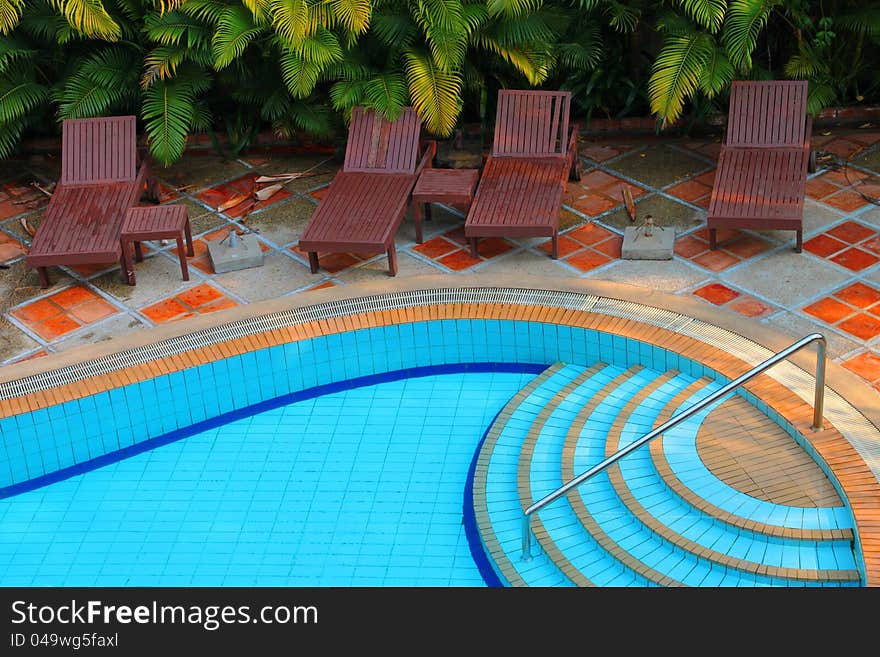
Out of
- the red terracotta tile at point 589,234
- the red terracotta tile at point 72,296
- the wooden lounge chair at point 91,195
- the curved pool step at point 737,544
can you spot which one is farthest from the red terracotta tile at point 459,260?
the curved pool step at point 737,544

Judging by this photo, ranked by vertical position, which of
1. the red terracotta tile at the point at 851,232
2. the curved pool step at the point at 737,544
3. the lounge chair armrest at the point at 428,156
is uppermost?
the lounge chair armrest at the point at 428,156

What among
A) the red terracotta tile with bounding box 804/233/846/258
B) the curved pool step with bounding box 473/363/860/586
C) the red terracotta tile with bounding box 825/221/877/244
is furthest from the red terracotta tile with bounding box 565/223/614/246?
the curved pool step with bounding box 473/363/860/586

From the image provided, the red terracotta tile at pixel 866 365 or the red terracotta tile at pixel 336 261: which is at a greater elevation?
the red terracotta tile at pixel 336 261

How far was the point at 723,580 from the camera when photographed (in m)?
7.53

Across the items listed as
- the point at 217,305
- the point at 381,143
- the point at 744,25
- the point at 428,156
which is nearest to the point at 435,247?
the point at 428,156

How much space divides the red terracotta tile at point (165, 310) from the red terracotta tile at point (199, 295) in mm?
67

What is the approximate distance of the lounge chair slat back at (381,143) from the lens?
11.7 m

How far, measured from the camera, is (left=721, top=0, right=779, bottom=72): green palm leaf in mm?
11406

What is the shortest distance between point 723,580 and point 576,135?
5652 millimetres

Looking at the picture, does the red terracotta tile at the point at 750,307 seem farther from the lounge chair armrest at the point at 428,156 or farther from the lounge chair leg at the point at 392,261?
the lounge chair armrest at the point at 428,156

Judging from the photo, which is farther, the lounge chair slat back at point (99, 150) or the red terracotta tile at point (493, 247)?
the lounge chair slat back at point (99, 150)

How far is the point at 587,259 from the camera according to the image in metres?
10.9

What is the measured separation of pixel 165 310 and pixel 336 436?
207cm

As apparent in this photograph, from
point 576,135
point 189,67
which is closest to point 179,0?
point 189,67
